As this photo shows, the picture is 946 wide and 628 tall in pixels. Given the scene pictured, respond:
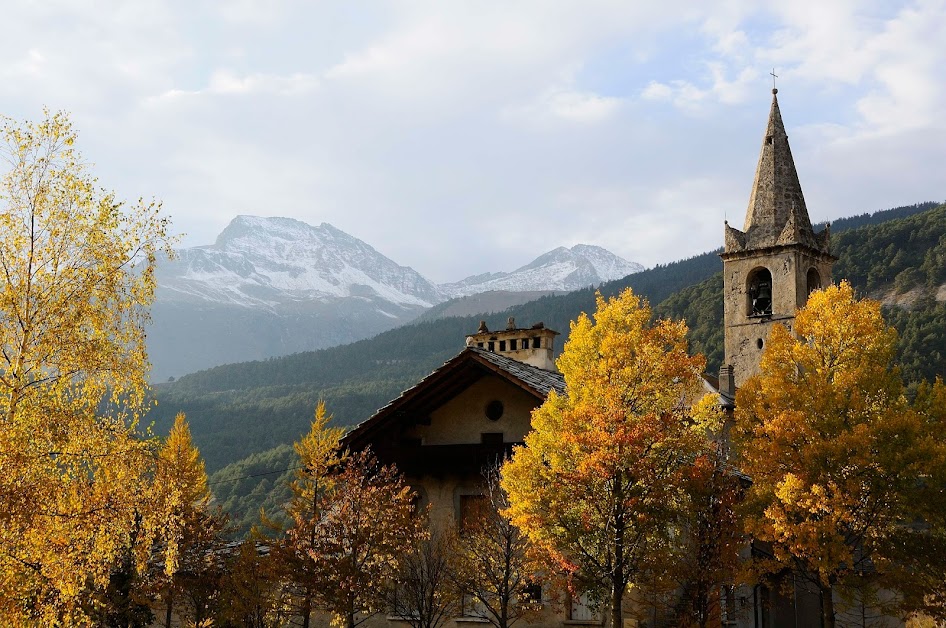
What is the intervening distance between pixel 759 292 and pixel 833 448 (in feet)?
106

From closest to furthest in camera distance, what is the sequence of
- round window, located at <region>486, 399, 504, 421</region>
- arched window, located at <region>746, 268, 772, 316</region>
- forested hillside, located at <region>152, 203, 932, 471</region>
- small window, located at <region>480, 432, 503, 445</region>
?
small window, located at <region>480, 432, 503, 445</region> → round window, located at <region>486, 399, 504, 421</region> → arched window, located at <region>746, 268, 772, 316</region> → forested hillside, located at <region>152, 203, 932, 471</region>

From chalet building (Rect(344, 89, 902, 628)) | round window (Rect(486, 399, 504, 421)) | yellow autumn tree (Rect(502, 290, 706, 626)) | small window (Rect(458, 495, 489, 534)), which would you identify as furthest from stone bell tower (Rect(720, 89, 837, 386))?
yellow autumn tree (Rect(502, 290, 706, 626))

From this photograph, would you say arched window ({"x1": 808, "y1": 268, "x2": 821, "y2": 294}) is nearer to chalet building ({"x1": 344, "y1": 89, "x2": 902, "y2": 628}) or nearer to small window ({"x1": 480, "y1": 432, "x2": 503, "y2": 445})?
chalet building ({"x1": 344, "y1": 89, "x2": 902, "y2": 628})

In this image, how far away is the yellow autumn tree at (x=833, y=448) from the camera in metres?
24.4

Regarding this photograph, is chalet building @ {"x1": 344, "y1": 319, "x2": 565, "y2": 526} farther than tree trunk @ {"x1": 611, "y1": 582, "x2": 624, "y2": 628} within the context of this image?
Yes

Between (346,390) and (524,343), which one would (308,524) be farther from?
(346,390)

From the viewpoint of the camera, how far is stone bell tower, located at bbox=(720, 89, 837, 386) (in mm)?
54000

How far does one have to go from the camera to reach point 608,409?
74.4ft

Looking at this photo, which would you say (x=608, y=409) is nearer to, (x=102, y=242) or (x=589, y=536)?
(x=589, y=536)

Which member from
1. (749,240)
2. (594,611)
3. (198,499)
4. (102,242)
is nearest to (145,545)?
(102,242)

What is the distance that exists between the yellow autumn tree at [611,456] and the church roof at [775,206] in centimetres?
3355

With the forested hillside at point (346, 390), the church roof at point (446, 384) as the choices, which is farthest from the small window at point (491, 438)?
the forested hillside at point (346, 390)

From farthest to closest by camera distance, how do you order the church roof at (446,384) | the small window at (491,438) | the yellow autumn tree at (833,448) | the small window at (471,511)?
the small window at (491,438)
the church roof at (446,384)
the small window at (471,511)
the yellow autumn tree at (833,448)

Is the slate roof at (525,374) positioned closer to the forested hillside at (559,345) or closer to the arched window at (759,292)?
the arched window at (759,292)
